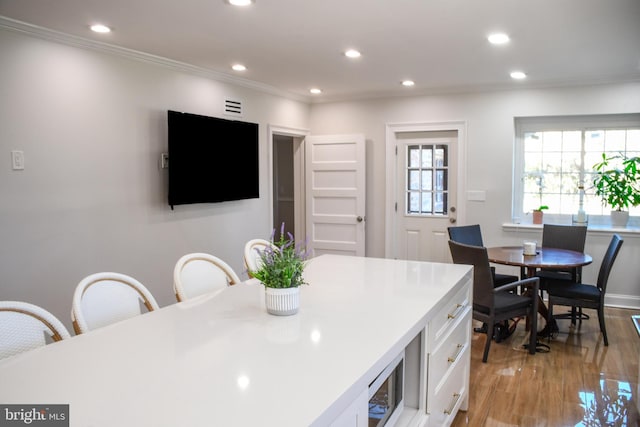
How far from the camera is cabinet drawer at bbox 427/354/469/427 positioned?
2168 millimetres

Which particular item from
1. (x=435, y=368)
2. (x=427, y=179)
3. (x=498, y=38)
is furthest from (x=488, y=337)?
(x=427, y=179)

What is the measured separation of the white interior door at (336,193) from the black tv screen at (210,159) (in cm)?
117

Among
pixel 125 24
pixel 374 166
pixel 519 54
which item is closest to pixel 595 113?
pixel 519 54

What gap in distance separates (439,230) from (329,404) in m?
5.07

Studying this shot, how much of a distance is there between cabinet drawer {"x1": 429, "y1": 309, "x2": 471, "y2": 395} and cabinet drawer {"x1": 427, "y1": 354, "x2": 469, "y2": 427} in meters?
0.03

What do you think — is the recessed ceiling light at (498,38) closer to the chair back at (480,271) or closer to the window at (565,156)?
the chair back at (480,271)

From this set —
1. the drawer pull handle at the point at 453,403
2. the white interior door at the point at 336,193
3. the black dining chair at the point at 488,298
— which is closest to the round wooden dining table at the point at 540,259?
the black dining chair at the point at 488,298

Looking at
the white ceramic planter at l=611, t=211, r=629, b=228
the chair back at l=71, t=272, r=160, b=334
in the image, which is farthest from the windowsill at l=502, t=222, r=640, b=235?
the chair back at l=71, t=272, r=160, b=334

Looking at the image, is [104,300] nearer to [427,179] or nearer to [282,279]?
[282,279]

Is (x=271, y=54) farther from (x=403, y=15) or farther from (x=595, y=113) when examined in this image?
(x=595, y=113)

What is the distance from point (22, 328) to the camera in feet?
5.38

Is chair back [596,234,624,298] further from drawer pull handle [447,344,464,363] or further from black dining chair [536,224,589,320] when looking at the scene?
drawer pull handle [447,344,464,363]

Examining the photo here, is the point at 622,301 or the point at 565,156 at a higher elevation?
the point at 565,156

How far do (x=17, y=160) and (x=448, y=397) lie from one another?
9.83 ft
